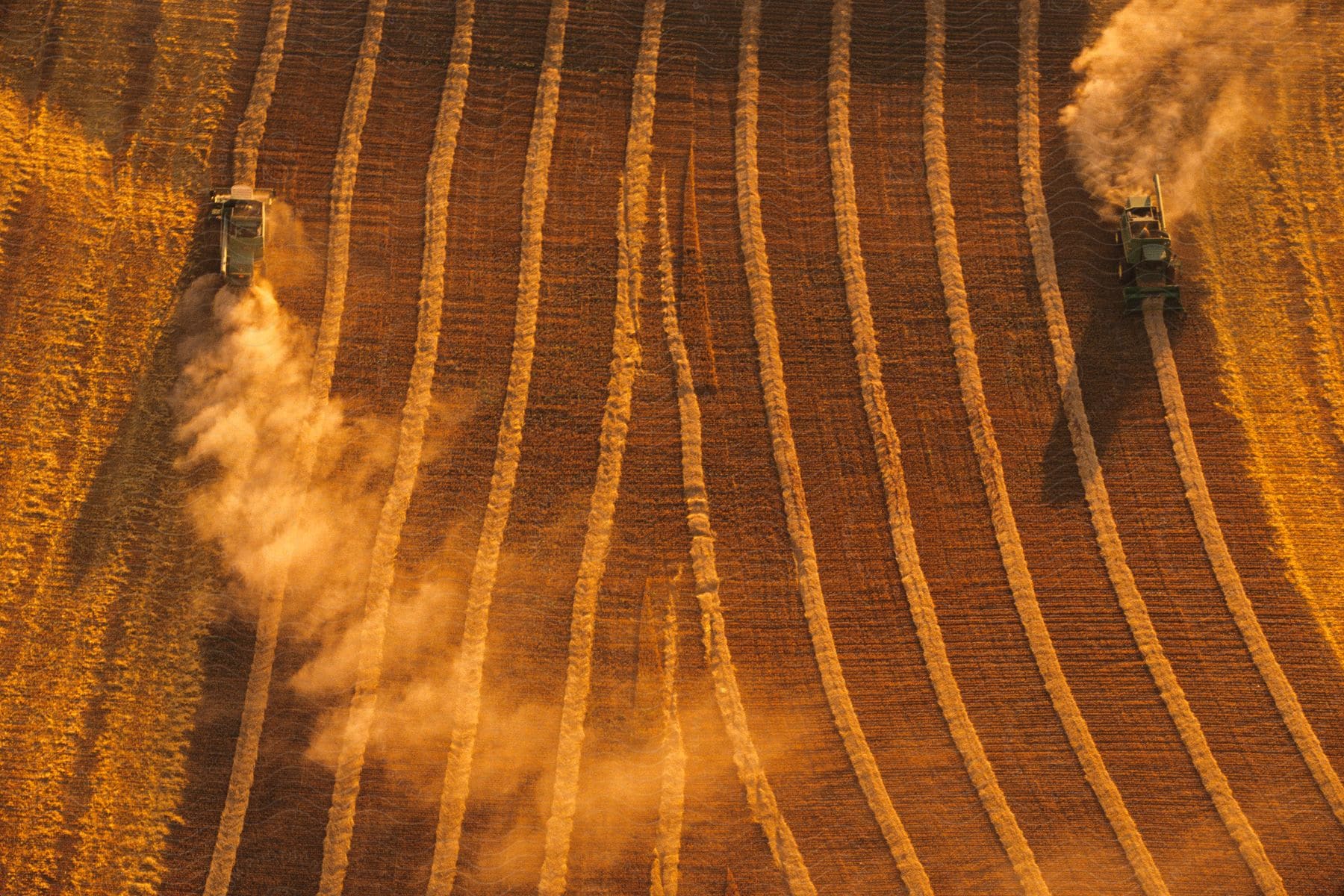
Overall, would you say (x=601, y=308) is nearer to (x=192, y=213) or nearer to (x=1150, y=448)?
(x=192, y=213)

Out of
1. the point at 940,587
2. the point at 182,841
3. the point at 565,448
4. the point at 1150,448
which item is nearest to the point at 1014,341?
the point at 1150,448

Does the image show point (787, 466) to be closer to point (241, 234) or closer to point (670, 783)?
point (670, 783)

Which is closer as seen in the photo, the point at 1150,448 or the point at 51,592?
the point at 51,592

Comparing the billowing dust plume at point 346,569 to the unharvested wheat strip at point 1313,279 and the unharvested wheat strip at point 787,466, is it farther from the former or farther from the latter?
Result: the unharvested wheat strip at point 1313,279

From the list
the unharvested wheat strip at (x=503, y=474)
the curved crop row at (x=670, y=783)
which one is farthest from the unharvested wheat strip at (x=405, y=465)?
the curved crop row at (x=670, y=783)

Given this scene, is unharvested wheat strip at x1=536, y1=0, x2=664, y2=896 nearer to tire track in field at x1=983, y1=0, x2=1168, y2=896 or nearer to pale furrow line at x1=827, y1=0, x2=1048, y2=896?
pale furrow line at x1=827, y1=0, x2=1048, y2=896

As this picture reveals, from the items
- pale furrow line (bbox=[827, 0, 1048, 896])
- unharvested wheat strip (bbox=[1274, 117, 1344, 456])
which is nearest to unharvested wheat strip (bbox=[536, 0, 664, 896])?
pale furrow line (bbox=[827, 0, 1048, 896])

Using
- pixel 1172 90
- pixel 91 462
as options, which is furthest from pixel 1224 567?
→ pixel 91 462
